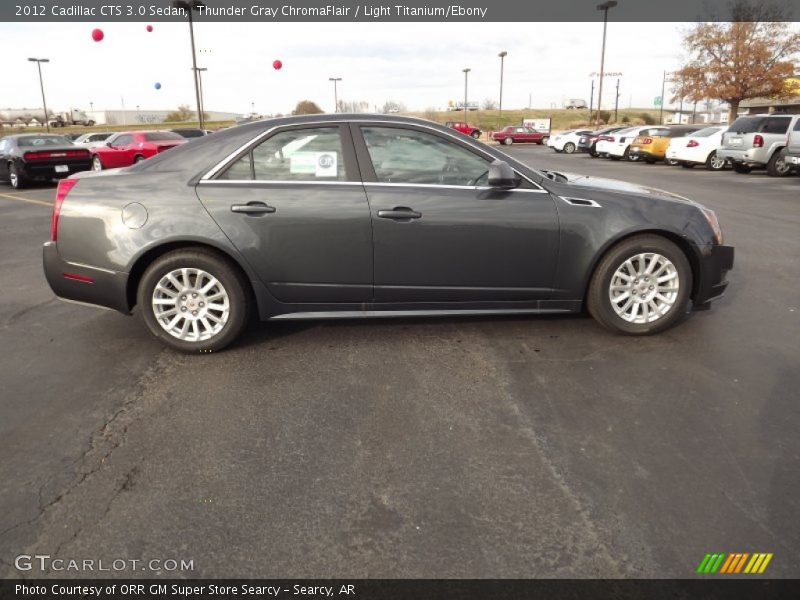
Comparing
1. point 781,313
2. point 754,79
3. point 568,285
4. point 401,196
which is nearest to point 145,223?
point 401,196

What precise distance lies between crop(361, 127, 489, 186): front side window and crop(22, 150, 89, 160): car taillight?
15.1m

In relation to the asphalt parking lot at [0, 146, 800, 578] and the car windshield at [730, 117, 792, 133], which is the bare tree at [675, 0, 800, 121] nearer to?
the car windshield at [730, 117, 792, 133]

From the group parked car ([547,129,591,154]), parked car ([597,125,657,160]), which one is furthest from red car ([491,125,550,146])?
parked car ([597,125,657,160])

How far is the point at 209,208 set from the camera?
4.15 meters

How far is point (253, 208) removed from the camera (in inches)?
163

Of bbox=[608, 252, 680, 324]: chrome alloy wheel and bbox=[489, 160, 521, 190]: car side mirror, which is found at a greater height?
bbox=[489, 160, 521, 190]: car side mirror

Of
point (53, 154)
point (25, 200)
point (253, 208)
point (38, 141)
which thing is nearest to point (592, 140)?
point (53, 154)

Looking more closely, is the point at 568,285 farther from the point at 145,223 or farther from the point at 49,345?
the point at 49,345

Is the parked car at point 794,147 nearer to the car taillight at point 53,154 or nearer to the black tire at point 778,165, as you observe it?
the black tire at point 778,165

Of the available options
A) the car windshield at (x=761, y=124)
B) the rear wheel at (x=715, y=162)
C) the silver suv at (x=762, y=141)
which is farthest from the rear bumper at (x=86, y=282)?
the rear wheel at (x=715, y=162)

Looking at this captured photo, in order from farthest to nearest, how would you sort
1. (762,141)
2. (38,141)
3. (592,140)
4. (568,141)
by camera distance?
(568,141)
(592,140)
(762,141)
(38,141)

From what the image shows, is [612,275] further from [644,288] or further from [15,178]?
[15,178]

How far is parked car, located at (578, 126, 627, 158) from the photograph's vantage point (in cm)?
3052

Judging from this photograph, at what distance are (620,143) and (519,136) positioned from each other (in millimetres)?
22112
